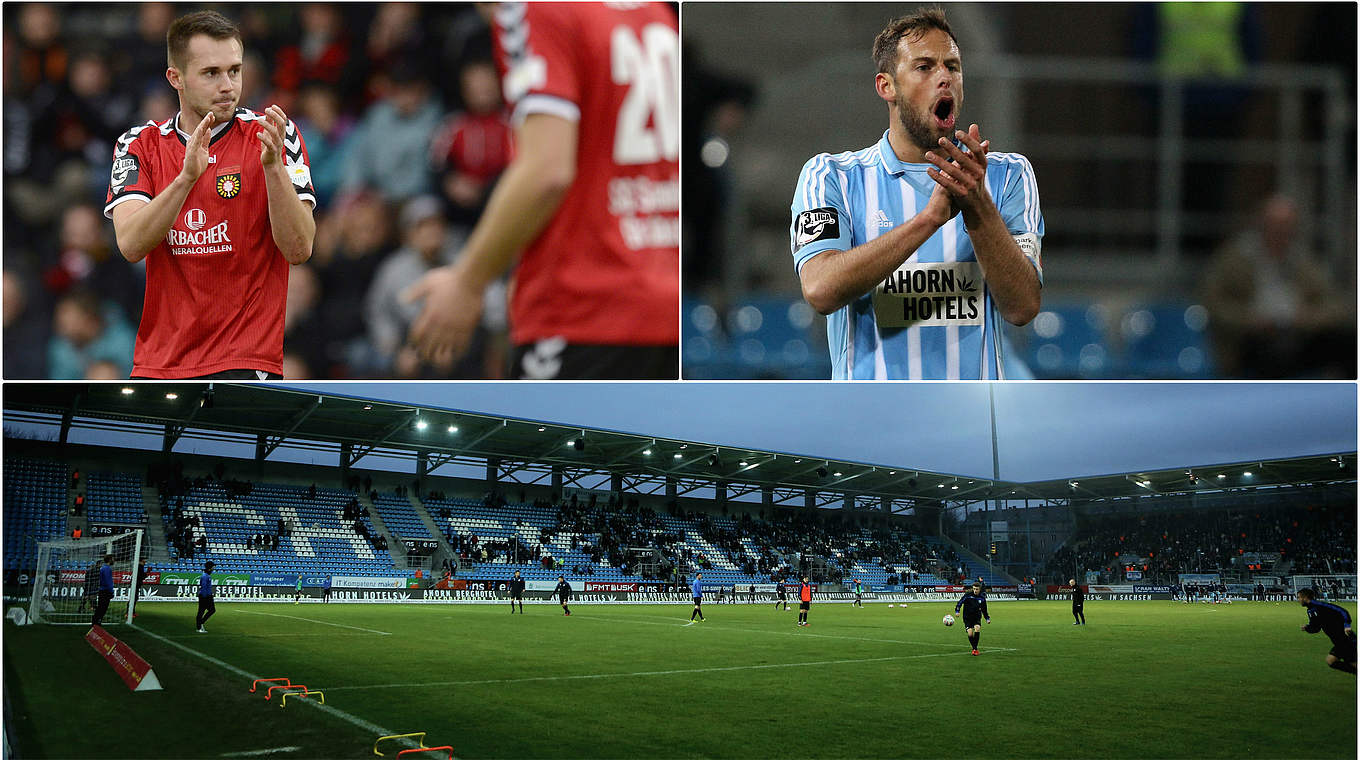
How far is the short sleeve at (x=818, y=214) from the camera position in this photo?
361cm

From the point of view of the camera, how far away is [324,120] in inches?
161

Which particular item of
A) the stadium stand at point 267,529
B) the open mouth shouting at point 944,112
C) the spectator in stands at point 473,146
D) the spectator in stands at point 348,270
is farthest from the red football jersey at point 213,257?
the stadium stand at point 267,529

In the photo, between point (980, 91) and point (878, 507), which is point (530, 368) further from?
point (878, 507)

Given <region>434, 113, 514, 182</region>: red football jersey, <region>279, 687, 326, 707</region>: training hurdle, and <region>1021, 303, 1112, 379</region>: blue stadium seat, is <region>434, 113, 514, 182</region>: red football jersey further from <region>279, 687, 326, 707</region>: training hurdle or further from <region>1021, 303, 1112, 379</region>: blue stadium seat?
<region>279, 687, 326, 707</region>: training hurdle

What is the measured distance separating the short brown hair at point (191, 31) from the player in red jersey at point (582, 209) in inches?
46.1

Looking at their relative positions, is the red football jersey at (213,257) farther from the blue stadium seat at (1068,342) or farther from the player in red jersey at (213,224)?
the blue stadium seat at (1068,342)

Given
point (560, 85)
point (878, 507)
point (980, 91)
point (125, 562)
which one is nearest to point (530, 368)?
point (560, 85)

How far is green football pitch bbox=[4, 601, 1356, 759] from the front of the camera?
5.90m

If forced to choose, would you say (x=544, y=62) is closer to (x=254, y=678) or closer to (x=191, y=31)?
(x=191, y=31)

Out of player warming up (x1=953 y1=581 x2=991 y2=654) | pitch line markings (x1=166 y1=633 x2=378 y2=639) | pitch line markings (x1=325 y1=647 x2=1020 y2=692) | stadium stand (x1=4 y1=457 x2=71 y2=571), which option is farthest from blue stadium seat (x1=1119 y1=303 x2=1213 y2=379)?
pitch line markings (x1=166 y1=633 x2=378 y2=639)

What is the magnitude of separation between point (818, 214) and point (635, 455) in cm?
847

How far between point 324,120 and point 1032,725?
591 centimetres

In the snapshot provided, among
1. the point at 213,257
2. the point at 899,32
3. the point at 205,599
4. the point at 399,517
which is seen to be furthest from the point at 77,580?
the point at 899,32

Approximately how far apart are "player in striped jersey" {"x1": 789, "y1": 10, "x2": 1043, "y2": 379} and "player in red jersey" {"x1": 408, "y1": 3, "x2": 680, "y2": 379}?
61 cm
